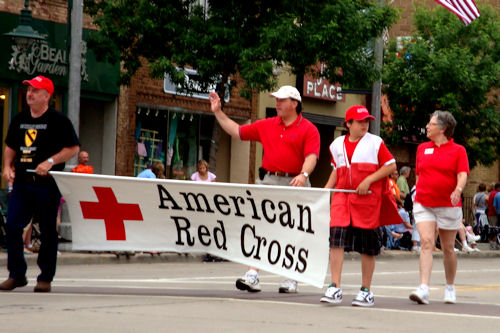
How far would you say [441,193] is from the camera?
10906mm

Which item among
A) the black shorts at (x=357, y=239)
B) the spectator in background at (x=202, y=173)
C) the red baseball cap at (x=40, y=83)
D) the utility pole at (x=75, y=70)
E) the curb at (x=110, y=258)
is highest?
the utility pole at (x=75, y=70)

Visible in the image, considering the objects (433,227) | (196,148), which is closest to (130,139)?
(196,148)

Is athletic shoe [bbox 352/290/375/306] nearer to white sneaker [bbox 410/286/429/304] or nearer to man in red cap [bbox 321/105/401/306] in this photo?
man in red cap [bbox 321/105/401/306]

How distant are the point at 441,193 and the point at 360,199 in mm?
1072

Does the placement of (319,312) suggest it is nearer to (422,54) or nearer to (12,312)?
(12,312)

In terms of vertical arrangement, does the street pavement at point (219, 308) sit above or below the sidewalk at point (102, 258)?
above

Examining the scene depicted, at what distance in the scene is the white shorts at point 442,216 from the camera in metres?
10.9

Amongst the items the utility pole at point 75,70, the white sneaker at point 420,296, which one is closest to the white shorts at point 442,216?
the white sneaker at point 420,296

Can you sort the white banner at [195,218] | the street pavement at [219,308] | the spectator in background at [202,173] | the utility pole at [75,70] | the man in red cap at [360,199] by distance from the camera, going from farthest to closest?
the spectator in background at [202,173]
the utility pole at [75,70]
the white banner at [195,218]
the man in red cap at [360,199]
the street pavement at [219,308]

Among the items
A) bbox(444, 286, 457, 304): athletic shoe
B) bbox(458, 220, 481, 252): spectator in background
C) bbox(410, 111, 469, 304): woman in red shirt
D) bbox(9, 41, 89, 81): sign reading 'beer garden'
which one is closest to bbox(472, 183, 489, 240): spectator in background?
bbox(458, 220, 481, 252): spectator in background

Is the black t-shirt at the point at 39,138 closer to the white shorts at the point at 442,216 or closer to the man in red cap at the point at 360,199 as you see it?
the man in red cap at the point at 360,199

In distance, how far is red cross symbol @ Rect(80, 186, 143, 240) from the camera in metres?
10.7

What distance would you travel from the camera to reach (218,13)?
22.4 metres

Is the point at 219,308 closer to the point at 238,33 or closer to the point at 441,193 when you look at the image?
the point at 441,193
